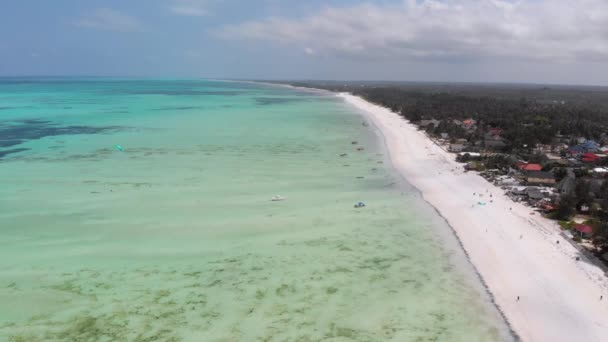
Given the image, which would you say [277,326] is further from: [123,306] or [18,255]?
[18,255]

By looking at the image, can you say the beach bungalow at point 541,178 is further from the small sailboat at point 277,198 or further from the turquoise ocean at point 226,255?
the small sailboat at point 277,198

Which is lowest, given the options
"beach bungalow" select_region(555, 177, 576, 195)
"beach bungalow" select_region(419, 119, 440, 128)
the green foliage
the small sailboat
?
the small sailboat

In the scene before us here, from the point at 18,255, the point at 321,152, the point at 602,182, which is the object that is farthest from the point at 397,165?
the point at 18,255

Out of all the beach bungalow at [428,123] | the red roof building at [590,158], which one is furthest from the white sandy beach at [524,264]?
the beach bungalow at [428,123]

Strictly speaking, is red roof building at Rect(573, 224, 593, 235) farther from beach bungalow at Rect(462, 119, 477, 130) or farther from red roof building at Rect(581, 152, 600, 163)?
beach bungalow at Rect(462, 119, 477, 130)

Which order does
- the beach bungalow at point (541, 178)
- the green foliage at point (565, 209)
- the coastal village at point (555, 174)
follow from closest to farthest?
1. the coastal village at point (555, 174)
2. the green foliage at point (565, 209)
3. the beach bungalow at point (541, 178)

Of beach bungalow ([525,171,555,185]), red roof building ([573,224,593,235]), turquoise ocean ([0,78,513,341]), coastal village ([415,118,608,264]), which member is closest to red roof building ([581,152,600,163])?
coastal village ([415,118,608,264])

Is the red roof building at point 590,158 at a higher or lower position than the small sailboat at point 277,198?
higher
